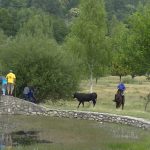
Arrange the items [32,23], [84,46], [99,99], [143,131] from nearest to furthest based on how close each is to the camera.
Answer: [143,131] → [99,99] → [84,46] → [32,23]

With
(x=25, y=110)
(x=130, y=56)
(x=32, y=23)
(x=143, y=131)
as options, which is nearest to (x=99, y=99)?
(x=130, y=56)

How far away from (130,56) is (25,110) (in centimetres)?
1421

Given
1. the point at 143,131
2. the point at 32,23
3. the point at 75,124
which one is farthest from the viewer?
the point at 32,23

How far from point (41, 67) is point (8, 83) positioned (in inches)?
152

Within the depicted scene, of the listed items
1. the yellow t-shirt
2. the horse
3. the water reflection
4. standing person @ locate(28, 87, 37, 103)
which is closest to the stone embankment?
the yellow t-shirt

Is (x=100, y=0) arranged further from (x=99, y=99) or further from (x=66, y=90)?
(x=66, y=90)

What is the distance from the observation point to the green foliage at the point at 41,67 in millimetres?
37031

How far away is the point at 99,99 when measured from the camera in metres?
46.9

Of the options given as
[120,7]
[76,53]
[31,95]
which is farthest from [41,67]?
[120,7]

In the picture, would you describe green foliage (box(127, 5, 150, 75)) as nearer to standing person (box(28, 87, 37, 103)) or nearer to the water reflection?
standing person (box(28, 87, 37, 103))

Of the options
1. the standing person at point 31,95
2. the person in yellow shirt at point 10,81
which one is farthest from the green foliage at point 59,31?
the person in yellow shirt at point 10,81

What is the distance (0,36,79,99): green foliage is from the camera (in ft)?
121

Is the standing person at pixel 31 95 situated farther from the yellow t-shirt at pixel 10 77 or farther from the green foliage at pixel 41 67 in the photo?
the yellow t-shirt at pixel 10 77

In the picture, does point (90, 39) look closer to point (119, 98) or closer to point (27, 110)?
point (119, 98)
